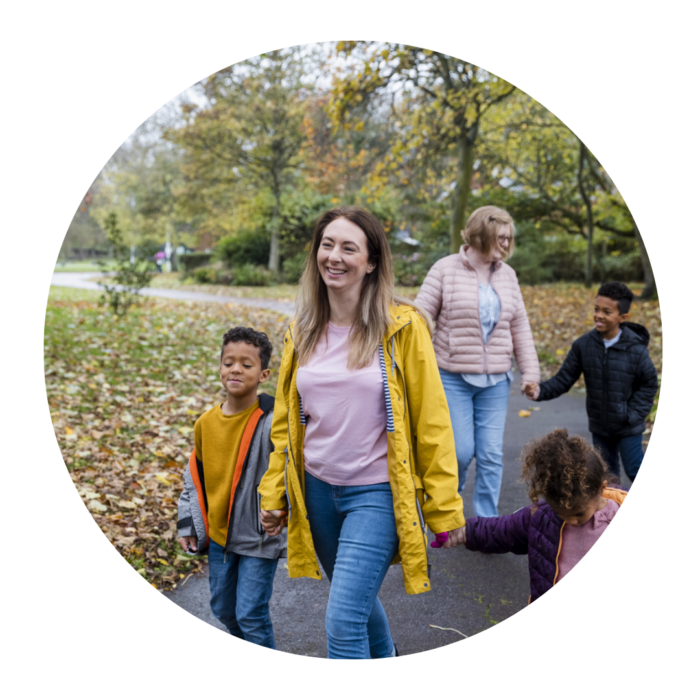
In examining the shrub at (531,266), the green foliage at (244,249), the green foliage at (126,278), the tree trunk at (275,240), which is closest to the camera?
the green foliage at (126,278)

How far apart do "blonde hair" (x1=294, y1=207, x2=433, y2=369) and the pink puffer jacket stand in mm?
1411

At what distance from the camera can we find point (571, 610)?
8.40ft

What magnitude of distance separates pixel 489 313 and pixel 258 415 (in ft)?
5.84

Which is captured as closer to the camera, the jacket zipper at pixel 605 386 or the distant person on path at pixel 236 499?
the distant person on path at pixel 236 499

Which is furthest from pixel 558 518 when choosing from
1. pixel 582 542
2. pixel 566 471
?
pixel 566 471

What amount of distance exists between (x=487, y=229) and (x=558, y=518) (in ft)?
6.19

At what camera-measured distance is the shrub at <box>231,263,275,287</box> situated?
1085cm

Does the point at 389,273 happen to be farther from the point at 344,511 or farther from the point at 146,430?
the point at 146,430

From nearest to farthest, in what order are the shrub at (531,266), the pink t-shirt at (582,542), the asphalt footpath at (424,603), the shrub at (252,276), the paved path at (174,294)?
the pink t-shirt at (582,542)
the asphalt footpath at (424,603)
the paved path at (174,294)
the shrub at (252,276)
the shrub at (531,266)

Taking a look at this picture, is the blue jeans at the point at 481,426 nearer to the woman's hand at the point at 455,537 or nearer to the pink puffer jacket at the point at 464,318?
the pink puffer jacket at the point at 464,318

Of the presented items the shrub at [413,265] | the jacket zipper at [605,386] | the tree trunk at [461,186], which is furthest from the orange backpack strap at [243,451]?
the shrub at [413,265]

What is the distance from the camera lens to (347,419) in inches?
92.3

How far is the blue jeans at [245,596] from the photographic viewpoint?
2652mm

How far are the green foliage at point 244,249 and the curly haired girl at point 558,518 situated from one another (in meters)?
8.31
